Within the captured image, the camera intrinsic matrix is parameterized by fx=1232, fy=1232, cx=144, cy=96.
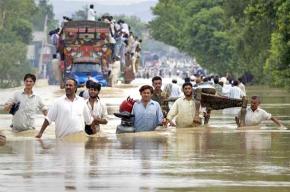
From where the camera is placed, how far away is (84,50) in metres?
74.2

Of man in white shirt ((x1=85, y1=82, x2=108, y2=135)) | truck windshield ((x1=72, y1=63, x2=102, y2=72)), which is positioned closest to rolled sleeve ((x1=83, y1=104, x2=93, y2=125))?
man in white shirt ((x1=85, y1=82, x2=108, y2=135))

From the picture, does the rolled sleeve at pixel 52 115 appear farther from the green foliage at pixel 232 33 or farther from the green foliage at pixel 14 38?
the green foliage at pixel 14 38

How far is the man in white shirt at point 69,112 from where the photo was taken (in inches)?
794

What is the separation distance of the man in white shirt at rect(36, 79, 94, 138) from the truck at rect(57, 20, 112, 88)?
51.7 metres

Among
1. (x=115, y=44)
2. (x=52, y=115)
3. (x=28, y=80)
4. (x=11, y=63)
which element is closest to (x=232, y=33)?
(x=115, y=44)

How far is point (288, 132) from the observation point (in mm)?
24516

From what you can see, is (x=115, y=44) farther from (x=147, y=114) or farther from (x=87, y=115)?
(x=87, y=115)

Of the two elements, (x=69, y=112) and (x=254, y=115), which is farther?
(x=254, y=115)

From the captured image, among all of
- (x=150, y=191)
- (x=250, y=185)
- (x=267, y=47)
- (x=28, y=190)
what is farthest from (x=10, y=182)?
(x=267, y=47)

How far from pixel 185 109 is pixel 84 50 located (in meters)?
50.3

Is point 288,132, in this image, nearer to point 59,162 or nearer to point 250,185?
point 59,162

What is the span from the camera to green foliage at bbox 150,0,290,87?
4609cm

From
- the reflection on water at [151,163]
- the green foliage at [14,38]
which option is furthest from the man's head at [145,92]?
the green foliage at [14,38]

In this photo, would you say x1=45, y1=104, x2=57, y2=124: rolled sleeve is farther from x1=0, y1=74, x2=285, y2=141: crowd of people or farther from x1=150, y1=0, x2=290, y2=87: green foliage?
x1=150, y1=0, x2=290, y2=87: green foliage
